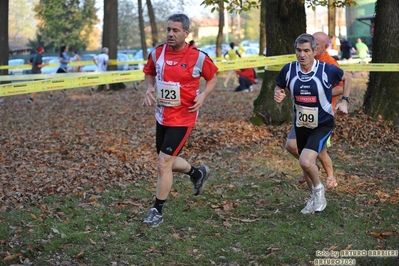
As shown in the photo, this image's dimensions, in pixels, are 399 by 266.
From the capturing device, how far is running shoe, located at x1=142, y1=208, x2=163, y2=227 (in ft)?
22.5

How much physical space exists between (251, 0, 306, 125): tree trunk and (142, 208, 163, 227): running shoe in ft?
20.8

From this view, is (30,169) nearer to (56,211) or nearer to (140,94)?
(56,211)

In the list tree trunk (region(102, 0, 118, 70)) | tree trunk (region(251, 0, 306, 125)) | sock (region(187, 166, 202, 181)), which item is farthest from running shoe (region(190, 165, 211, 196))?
tree trunk (region(102, 0, 118, 70))

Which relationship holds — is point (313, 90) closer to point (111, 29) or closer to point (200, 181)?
point (200, 181)

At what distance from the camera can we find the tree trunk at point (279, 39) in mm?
12852

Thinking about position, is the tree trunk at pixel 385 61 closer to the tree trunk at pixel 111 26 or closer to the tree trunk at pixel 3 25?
the tree trunk at pixel 3 25

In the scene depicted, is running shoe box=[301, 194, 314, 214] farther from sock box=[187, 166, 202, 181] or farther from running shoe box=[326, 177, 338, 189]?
sock box=[187, 166, 202, 181]

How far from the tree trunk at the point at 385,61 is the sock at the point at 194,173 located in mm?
5825

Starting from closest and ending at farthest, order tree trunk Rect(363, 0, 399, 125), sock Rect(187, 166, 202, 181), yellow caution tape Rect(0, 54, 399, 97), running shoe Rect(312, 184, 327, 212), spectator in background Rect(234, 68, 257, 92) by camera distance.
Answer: running shoe Rect(312, 184, 327, 212) → sock Rect(187, 166, 202, 181) → yellow caution tape Rect(0, 54, 399, 97) → tree trunk Rect(363, 0, 399, 125) → spectator in background Rect(234, 68, 257, 92)

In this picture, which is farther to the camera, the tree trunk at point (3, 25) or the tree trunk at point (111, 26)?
the tree trunk at point (111, 26)

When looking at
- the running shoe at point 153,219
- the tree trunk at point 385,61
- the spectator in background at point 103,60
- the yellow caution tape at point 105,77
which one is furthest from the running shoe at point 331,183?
the spectator in background at point 103,60

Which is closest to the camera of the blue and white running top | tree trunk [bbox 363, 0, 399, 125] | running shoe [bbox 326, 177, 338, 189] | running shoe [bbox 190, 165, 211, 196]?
the blue and white running top

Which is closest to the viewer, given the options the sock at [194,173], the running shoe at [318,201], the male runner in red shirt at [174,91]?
the male runner in red shirt at [174,91]

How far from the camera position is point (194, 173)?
25.2 ft
